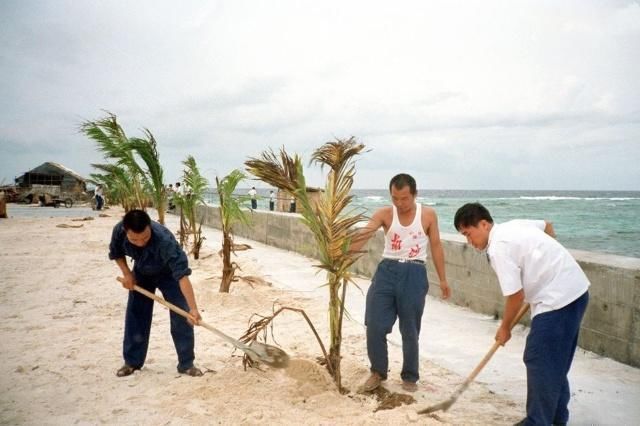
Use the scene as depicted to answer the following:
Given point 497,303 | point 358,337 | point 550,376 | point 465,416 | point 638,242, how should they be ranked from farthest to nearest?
point 638,242
point 497,303
point 358,337
point 465,416
point 550,376

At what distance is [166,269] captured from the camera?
3904mm

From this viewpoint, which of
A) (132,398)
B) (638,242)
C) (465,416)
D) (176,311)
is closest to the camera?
(465,416)

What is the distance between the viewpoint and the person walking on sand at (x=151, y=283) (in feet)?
12.3

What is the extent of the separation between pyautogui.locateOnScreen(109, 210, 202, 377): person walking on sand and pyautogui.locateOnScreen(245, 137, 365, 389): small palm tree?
1.00 meters

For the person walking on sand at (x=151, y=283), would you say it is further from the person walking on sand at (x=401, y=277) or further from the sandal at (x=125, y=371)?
the person walking on sand at (x=401, y=277)

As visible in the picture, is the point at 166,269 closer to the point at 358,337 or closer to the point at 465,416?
the point at 358,337

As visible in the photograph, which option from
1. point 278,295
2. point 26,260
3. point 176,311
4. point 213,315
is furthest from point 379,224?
point 26,260

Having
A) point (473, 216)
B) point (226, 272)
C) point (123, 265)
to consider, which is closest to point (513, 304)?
point (473, 216)

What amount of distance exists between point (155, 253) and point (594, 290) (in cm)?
378

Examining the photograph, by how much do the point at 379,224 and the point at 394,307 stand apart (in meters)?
0.64

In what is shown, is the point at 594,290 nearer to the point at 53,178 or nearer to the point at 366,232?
the point at 366,232

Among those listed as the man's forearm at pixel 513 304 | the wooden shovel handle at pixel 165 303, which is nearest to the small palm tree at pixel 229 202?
the wooden shovel handle at pixel 165 303

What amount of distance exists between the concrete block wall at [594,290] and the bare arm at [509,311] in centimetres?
143

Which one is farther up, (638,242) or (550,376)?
(550,376)
